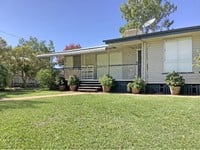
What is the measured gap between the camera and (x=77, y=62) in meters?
25.5

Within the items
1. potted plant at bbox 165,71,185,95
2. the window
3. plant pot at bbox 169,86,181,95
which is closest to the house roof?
the window

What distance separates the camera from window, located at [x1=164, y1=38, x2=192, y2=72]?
1594 centimetres

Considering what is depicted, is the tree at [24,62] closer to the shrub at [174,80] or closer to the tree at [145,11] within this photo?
the tree at [145,11]

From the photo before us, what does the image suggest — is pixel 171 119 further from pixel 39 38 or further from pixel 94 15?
pixel 39 38

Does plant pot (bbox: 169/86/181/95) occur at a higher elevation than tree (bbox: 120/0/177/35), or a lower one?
lower

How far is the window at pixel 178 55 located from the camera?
15.9 m

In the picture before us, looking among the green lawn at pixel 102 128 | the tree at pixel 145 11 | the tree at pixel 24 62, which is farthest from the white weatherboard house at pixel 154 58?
the tree at pixel 145 11

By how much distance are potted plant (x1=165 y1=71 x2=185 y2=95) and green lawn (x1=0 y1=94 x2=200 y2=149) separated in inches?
208

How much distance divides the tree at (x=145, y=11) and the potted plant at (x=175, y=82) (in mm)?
24135

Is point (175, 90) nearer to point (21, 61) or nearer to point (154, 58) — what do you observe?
point (154, 58)

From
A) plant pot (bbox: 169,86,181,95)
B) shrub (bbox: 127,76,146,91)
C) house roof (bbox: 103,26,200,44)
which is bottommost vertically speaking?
plant pot (bbox: 169,86,181,95)

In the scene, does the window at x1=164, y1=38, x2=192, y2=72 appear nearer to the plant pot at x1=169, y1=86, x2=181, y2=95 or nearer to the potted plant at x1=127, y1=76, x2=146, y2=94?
the plant pot at x1=169, y1=86, x2=181, y2=95

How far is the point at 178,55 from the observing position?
639 inches

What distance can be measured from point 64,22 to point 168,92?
2227 cm
